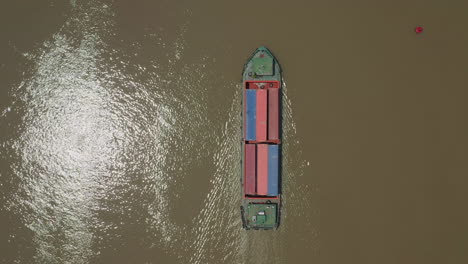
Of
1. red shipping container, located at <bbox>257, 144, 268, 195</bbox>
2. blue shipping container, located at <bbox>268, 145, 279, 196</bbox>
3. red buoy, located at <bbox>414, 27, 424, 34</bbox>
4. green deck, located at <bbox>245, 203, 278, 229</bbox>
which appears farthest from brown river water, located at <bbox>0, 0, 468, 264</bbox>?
red shipping container, located at <bbox>257, 144, 268, 195</bbox>

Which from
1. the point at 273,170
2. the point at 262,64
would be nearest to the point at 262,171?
the point at 273,170

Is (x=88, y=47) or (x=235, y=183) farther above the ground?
(x=88, y=47)

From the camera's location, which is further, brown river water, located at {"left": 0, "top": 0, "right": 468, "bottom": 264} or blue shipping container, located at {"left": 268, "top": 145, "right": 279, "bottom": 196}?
brown river water, located at {"left": 0, "top": 0, "right": 468, "bottom": 264}

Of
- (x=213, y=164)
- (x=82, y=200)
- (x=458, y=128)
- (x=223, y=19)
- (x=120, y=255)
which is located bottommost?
(x=120, y=255)

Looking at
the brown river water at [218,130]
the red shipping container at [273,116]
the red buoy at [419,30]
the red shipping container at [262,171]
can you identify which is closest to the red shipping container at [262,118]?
the red shipping container at [273,116]

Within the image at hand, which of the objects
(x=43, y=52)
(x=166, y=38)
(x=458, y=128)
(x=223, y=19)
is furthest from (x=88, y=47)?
(x=458, y=128)

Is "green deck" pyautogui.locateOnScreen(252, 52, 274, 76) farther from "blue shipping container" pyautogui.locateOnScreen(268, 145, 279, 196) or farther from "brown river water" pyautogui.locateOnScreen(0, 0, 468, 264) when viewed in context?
"blue shipping container" pyautogui.locateOnScreen(268, 145, 279, 196)

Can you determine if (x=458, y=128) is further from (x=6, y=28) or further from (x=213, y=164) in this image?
(x=6, y=28)
